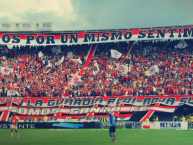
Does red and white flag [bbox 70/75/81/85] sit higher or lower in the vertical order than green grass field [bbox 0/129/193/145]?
higher

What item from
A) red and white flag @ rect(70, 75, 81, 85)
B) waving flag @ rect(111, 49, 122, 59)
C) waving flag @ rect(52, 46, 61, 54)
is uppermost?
waving flag @ rect(52, 46, 61, 54)

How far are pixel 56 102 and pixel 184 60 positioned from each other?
2059 cm

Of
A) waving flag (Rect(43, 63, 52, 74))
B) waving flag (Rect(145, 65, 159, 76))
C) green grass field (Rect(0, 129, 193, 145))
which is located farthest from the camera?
waving flag (Rect(43, 63, 52, 74))

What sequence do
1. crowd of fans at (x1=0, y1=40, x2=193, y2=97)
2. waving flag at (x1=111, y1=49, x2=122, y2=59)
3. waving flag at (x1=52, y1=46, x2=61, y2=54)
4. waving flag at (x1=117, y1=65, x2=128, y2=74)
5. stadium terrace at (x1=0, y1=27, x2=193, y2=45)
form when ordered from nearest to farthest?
crowd of fans at (x1=0, y1=40, x2=193, y2=97) < waving flag at (x1=117, y1=65, x2=128, y2=74) < stadium terrace at (x1=0, y1=27, x2=193, y2=45) < waving flag at (x1=111, y1=49, x2=122, y2=59) < waving flag at (x1=52, y1=46, x2=61, y2=54)

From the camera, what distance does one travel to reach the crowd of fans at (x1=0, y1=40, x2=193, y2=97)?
49.0 m

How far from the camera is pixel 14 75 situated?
175ft

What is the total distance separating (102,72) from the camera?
52562 mm

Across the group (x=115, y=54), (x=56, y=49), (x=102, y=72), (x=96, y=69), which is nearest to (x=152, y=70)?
(x=115, y=54)

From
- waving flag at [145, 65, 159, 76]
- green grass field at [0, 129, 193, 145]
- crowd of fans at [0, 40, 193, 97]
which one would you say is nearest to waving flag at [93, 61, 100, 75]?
crowd of fans at [0, 40, 193, 97]

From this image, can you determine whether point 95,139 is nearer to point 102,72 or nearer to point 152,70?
point 152,70

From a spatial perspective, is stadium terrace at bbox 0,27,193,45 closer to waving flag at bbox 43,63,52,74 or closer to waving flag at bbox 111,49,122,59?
waving flag at bbox 111,49,122,59

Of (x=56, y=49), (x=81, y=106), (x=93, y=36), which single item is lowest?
(x=81, y=106)

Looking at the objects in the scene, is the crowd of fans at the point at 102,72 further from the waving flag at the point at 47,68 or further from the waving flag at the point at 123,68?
the waving flag at the point at 123,68

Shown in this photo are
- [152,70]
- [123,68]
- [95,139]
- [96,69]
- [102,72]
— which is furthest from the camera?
[96,69]
